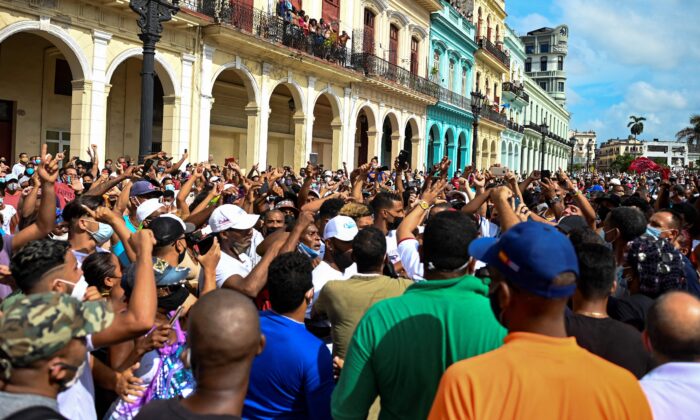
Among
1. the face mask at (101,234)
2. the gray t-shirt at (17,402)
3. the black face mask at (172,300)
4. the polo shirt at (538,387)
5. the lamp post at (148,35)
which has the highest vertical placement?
the lamp post at (148,35)

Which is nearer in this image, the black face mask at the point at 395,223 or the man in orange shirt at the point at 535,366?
the man in orange shirt at the point at 535,366

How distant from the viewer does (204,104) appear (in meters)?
17.0

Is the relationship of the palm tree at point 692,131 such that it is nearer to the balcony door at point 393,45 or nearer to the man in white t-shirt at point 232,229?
the balcony door at point 393,45

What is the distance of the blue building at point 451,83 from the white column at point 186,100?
16.6m

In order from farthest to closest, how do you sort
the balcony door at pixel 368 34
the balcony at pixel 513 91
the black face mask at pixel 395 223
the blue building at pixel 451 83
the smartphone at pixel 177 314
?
the balcony at pixel 513 91 → the blue building at pixel 451 83 → the balcony door at pixel 368 34 → the black face mask at pixel 395 223 → the smartphone at pixel 177 314

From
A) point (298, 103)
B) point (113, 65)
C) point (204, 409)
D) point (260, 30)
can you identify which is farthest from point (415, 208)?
point (298, 103)

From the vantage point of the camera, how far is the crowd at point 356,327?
1729 millimetres

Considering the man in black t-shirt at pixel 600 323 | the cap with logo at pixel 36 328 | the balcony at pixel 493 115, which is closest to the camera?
the cap with logo at pixel 36 328

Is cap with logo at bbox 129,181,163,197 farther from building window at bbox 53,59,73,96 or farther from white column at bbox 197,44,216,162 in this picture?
building window at bbox 53,59,73,96

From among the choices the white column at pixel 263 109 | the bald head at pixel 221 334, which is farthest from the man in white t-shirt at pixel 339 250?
the white column at pixel 263 109

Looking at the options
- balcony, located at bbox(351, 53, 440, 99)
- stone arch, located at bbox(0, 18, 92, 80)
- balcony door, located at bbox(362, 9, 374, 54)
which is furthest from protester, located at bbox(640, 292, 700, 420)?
balcony door, located at bbox(362, 9, 374, 54)

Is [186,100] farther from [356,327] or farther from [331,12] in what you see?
[356,327]

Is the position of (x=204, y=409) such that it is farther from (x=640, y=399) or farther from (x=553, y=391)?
(x=640, y=399)

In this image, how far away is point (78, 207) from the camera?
4348 mm
